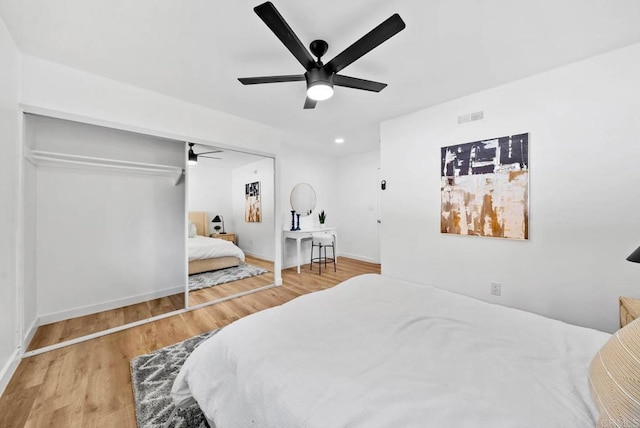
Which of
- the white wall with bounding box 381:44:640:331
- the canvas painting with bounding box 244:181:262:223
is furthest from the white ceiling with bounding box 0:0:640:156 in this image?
the canvas painting with bounding box 244:181:262:223

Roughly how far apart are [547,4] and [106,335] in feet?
14.1

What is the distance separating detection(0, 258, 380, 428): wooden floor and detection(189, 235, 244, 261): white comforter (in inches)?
28.1

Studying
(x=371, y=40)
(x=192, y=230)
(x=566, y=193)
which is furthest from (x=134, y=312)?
(x=566, y=193)

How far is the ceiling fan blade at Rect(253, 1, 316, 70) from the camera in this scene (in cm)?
124

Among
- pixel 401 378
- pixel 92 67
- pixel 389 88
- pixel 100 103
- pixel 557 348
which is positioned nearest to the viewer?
pixel 401 378

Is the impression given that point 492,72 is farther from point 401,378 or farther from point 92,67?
point 92,67

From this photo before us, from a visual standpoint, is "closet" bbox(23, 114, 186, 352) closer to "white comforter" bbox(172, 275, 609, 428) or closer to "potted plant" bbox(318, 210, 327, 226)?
"white comforter" bbox(172, 275, 609, 428)

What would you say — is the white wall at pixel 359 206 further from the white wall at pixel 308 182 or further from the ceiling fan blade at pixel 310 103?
the ceiling fan blade at pixel 310 103

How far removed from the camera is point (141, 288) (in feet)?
9.91

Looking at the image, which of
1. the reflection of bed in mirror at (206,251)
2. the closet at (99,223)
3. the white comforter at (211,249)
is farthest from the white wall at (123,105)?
the white comforter at (211,249)

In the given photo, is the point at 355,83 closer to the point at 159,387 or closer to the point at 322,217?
the point at 159,387

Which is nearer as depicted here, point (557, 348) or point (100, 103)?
point (557, 348)

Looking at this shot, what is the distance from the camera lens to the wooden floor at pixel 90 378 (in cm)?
141

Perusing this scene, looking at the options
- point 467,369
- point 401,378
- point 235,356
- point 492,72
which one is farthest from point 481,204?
point 235,356
